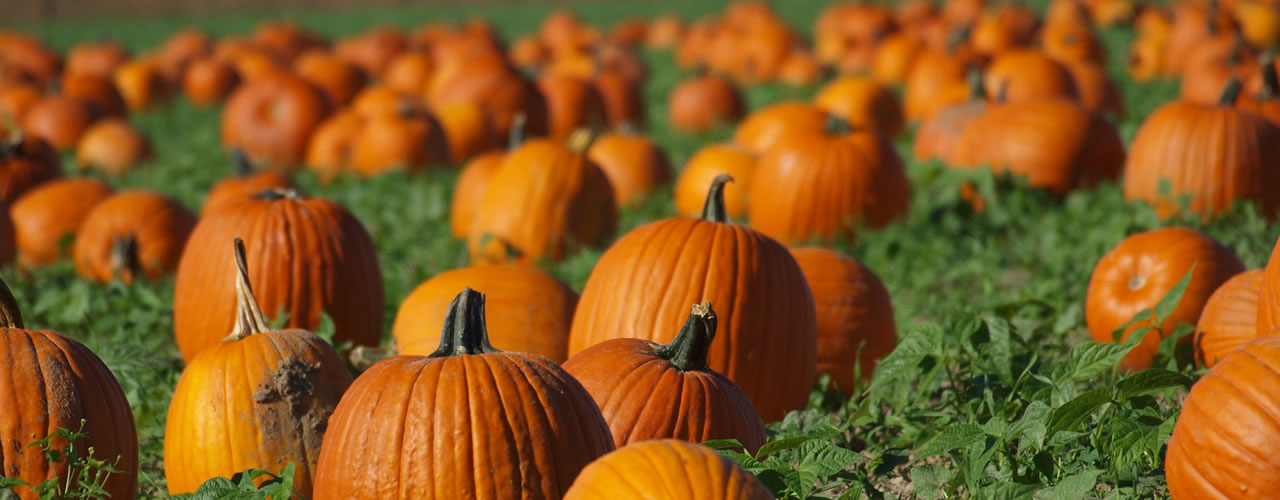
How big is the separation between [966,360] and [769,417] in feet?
2.41

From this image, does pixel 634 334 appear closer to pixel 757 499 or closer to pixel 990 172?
pixel 757 499

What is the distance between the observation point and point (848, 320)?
3.95m

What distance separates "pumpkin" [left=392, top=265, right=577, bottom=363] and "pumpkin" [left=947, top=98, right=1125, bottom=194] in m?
3.01

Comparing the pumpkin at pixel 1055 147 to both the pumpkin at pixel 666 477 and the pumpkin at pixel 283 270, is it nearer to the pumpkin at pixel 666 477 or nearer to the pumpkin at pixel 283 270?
the pumpkin at pixel 283 270

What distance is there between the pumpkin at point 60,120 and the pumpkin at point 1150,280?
8.50 metres

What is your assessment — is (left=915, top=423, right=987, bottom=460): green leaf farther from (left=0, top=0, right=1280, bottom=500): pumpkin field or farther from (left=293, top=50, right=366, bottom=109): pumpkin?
(left=293, top=50, right=366, bottom=109): pumpkin

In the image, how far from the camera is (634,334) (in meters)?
3.52

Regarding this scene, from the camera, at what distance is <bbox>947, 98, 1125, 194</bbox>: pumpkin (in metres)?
6.15

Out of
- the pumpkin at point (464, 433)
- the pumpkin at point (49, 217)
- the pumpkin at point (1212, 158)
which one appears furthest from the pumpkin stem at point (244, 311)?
the pumpkin at point (1212, 158)

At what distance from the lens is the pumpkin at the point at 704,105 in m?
10.5

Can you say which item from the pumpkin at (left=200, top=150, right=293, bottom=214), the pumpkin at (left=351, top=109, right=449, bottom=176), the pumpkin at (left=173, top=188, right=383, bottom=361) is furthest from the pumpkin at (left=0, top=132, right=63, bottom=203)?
the pumpkin at (left=173, top=188, right=383, bottom=361)

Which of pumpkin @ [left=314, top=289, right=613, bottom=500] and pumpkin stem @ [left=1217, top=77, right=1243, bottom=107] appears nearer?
pumpkin @ [left=314, top=289, right=613, bottom=500]

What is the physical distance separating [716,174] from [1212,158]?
2.33 meters

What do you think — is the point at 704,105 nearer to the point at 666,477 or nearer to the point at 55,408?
the point at 55,408
